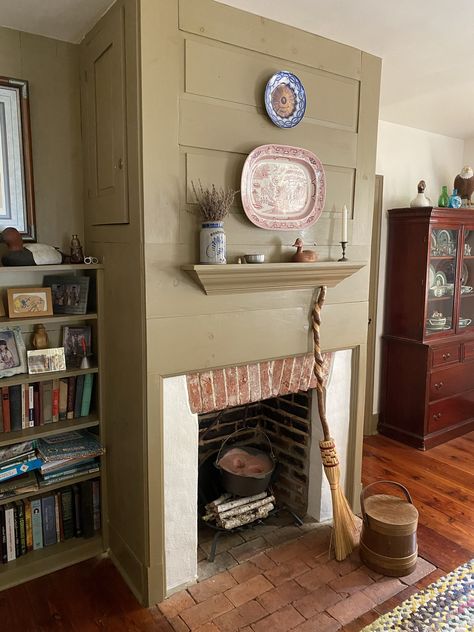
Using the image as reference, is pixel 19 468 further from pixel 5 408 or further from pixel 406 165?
pixel 406 165

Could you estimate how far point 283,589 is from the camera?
2.17 meters

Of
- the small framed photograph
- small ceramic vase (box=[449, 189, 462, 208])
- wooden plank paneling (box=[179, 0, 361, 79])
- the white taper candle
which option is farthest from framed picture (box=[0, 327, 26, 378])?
small ceramic vase (box=[449, 189, 462, 208])

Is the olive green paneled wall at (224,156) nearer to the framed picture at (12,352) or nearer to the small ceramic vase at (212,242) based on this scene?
A: the small ceramic vase at (212,242)

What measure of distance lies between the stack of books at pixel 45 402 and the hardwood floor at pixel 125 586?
725 mm

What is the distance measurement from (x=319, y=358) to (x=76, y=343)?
47.1 inches

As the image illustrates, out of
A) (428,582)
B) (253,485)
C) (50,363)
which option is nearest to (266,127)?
(50,363)

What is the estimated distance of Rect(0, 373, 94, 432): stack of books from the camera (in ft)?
7.11

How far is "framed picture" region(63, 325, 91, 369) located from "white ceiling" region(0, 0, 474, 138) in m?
1.34

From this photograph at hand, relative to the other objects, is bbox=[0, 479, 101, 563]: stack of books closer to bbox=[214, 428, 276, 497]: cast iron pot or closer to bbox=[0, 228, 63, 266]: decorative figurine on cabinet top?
bbox=[214, 428, 276, 497]: cast iron pot

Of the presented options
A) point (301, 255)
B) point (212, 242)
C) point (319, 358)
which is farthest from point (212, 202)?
point (319, 358)

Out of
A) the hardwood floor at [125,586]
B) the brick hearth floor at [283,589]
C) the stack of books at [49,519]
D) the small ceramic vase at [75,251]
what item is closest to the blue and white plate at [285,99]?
the small ceramic vase at [75,251]

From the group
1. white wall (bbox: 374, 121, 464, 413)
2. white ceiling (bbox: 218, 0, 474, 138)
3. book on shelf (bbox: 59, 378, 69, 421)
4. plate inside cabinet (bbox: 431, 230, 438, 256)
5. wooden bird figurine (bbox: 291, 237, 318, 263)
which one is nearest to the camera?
white ceiling (bbox: 218, 0, 474, 138)

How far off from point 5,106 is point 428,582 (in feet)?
9.31

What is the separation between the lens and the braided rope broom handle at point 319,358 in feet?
7.86
